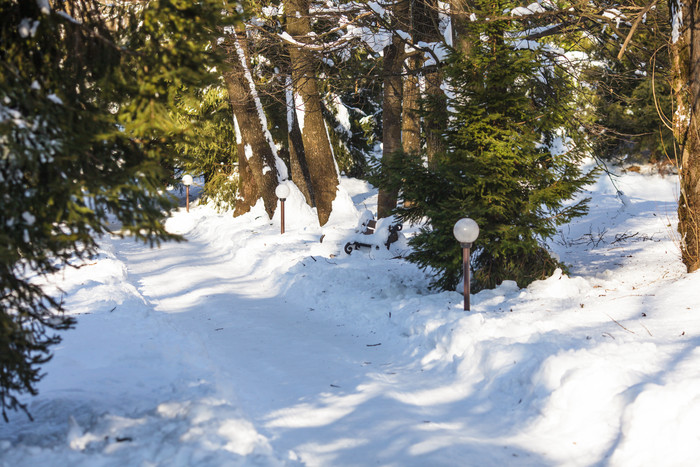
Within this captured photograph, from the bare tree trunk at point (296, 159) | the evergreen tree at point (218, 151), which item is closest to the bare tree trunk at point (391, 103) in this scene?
the bare tree trunk at point (296, 159)

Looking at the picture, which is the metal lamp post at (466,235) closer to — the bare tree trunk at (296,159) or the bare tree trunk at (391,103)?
the bare tree trunk at (391,103)

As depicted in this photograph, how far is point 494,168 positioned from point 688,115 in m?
2.84

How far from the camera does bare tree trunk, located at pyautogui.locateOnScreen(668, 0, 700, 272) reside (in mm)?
7559

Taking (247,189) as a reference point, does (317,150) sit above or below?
above

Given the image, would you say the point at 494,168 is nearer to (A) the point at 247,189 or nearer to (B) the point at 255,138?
(B) the point at 255,138

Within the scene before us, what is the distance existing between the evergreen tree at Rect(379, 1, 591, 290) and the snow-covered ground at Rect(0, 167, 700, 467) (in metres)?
0.71

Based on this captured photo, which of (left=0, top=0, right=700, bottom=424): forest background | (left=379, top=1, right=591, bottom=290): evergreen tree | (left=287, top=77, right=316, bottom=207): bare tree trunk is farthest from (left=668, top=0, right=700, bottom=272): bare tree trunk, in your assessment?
(left=287, top=77, right=316, bottom=207): bare tree trunk

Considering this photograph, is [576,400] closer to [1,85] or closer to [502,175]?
[502,175]

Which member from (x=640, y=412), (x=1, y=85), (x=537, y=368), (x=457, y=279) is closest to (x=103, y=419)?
(x=1, y=85)

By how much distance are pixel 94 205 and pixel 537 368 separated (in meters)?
3.78

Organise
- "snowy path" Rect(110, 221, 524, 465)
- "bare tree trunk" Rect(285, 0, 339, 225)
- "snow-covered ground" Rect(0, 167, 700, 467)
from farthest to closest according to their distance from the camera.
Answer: "bare tree trunk" Rect(285, 0, 339, 225)
"snowy path" Rect(110, 221, 524, 465)
"snow-covered ground" Rect(0, 167, 700, 467)

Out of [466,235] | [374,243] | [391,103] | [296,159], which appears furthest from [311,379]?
[296,159]

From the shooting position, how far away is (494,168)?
24.9ft

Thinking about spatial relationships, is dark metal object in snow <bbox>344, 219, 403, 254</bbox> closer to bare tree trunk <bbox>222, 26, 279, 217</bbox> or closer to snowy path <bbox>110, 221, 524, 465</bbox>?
snowy path <bbox>110, 221, 524, 465</bbox>
